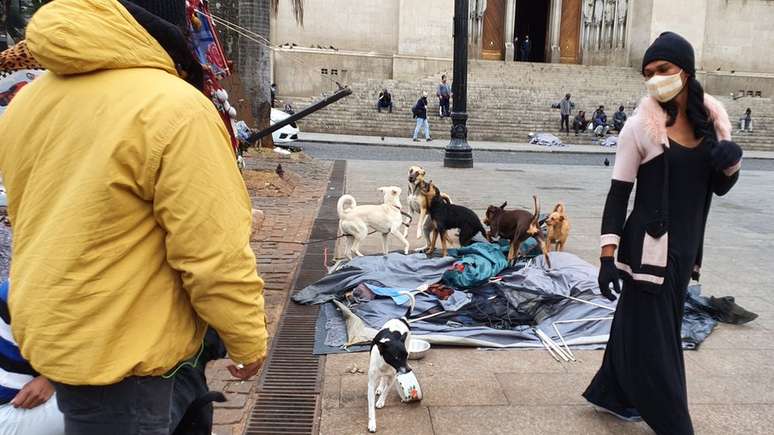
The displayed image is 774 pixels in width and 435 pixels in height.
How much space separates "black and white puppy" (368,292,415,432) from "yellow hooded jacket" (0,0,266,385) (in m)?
1.70

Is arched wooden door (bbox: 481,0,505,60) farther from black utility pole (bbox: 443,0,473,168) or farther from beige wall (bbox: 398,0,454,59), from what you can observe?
black utility pole (bbox: 443,0,473,168)

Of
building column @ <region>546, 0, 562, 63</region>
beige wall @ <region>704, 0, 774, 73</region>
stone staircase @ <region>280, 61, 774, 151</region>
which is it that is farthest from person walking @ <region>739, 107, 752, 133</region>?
building column @ <region>546, 0, 562, 63</region>

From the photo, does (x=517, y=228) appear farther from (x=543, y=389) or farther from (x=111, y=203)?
(x=111, y=203)

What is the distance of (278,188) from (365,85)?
21524 millimetres

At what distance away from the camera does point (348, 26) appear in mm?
35375

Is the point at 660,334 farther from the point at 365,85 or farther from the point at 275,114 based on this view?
the point at 365,85

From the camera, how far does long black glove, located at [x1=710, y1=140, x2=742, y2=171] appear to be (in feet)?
9.08

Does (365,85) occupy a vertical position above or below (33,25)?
above

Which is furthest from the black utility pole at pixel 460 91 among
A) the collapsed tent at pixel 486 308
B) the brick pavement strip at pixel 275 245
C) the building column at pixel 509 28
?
the building column at pixel 509 28

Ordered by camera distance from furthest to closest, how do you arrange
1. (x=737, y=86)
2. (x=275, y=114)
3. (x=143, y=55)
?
(x=737, y=86)
(x=275, y=114)
(x=143, y=55)

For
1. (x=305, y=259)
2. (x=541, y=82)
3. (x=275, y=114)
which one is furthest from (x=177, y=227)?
(x=541, y=82)

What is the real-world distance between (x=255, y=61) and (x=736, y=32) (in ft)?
120

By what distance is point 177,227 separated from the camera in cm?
155

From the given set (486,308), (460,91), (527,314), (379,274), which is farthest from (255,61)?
(527,314)
